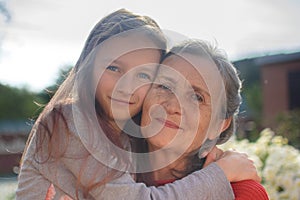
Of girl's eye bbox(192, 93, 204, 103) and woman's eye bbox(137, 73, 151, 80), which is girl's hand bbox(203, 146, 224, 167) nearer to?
girl's eye bbox(192, 93, 204, 103)

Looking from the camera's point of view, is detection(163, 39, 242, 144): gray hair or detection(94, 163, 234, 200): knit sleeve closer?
detection(94, 163, 234, 200): knit sleeve

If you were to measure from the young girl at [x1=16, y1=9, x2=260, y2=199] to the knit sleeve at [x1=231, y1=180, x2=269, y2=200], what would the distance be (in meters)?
0.06

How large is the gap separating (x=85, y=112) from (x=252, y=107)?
1716 centimetres

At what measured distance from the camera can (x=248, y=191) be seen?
1858 mm

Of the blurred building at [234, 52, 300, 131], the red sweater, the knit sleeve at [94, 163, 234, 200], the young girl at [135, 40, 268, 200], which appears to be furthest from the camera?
the blurred building at [234, 52, 300, 131]

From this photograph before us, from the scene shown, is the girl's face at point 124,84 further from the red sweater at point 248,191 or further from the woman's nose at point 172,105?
the red sweater at point 248,191

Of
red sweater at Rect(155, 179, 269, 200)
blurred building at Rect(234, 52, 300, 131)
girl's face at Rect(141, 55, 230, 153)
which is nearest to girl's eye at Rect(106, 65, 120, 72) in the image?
girl's face at Rect(141, 55, 230, 153)

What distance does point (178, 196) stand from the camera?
173cm

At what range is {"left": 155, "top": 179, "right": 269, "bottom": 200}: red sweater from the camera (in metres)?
1.84

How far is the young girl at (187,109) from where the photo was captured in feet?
6.40

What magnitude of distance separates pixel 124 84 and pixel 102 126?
0.20m

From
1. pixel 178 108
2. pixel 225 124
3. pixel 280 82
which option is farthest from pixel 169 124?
pixel 280 82

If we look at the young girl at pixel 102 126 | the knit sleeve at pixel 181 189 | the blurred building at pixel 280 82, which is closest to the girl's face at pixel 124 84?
the young girl at pixel 102 126

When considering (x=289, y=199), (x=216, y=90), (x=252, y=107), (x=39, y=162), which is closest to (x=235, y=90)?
(x=216, y=90)
